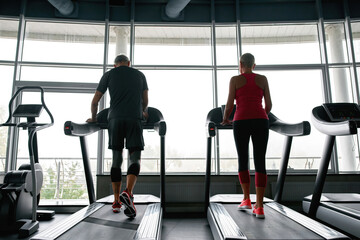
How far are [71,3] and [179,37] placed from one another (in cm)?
196

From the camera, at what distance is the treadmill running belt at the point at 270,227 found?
1.68 metres

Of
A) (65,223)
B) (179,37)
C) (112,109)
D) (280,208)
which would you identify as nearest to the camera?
(65,223)

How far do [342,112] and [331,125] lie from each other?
1.33ft

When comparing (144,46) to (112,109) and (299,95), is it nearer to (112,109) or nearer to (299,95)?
(112,109)

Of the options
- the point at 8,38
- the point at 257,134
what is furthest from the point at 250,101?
the point at 8,38

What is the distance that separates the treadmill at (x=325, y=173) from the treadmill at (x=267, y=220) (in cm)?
22

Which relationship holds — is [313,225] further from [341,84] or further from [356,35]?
[356,35]

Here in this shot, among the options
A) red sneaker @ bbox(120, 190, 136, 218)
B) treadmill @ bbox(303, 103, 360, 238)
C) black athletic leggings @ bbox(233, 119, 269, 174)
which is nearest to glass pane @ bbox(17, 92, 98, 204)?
red sneaker @ bbox(120, 190, 136, 218)

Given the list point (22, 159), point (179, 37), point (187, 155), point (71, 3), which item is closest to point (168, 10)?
point (179, 37)

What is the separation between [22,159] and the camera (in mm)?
3832

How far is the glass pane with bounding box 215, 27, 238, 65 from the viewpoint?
418 cm

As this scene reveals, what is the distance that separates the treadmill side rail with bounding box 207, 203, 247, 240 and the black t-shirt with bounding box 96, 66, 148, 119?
1168mm

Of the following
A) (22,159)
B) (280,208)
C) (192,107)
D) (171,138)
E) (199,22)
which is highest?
(199,22)

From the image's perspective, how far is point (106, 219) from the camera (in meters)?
2.06
